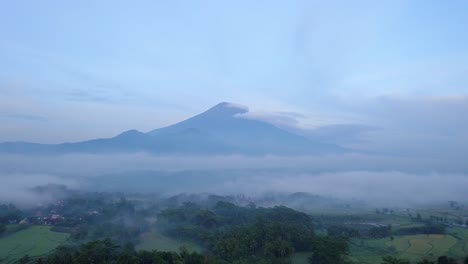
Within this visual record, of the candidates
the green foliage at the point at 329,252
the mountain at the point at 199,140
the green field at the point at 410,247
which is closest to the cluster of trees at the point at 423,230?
the green field at the point at 410,247

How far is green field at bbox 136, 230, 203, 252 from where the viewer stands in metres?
24.8

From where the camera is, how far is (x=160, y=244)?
2614 centimetres

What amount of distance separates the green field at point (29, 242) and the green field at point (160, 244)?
508cm

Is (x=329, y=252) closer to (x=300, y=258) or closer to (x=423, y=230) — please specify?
(x=300, y=258)

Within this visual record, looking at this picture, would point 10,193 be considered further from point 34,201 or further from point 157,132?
point 157,132

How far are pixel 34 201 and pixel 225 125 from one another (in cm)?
9564

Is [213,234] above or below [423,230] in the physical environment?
below

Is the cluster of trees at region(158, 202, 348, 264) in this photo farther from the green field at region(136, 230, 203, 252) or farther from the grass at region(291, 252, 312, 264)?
the green field at region(136, 230, 203, 252)

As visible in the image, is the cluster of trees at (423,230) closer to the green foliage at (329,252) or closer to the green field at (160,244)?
the green foliage at (329,252)

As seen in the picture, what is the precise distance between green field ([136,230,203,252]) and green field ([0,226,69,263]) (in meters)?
5.08

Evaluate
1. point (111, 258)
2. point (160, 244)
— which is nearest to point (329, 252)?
point (111, 258)

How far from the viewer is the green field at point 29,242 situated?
22.5m

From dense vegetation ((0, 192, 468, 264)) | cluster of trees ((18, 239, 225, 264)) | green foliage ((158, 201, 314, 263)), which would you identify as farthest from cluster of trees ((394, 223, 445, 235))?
cluster of trees ((18, 239, 225, 264))

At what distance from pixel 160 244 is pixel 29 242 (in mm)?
8237
